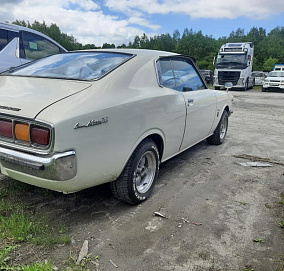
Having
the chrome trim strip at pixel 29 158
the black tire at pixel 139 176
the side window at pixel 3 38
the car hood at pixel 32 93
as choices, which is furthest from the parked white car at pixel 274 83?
the chrome trim strip at pixel 29 158

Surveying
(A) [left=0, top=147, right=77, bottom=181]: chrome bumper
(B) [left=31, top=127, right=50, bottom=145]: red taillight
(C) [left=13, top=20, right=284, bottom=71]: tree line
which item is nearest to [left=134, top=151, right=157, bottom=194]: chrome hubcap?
(A) [left=0, top=147, right=77, bottom=181]: chrome bumper

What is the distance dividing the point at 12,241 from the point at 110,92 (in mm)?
1515

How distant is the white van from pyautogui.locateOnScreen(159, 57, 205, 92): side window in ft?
12.2

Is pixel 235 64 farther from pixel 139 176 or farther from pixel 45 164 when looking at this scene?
pixel 45 164

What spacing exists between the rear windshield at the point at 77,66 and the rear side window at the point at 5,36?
293cm

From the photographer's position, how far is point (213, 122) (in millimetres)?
4719

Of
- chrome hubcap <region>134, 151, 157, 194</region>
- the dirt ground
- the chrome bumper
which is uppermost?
the chrome bumper

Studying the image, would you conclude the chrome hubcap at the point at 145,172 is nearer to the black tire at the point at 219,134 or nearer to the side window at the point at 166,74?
the side window at the point at 166,74

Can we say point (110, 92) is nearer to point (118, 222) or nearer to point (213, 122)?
point (118, 222)

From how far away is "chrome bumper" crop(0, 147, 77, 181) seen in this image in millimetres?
2047

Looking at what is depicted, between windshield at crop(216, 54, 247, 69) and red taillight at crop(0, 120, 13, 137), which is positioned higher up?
windshield at crop(216, 54, 247, 69)

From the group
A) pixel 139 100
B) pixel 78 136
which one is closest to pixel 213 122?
pixel 139 100

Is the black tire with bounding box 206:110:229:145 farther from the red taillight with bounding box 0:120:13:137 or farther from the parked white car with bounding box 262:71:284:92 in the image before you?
the parked white car with bounding box 262:71:284:92

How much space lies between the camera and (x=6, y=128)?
7.37 feet
